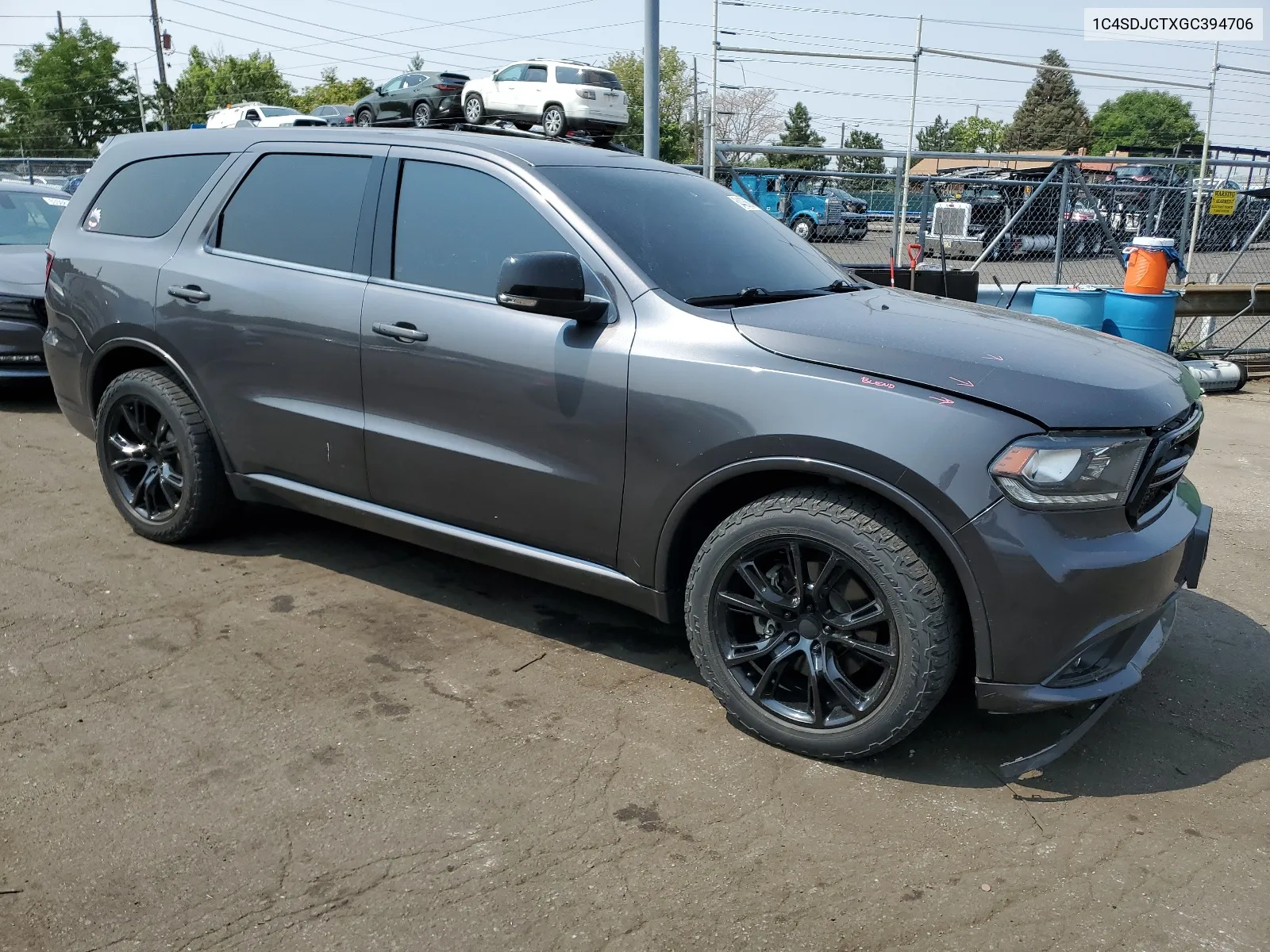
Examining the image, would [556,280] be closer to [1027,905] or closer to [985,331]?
[985,331]

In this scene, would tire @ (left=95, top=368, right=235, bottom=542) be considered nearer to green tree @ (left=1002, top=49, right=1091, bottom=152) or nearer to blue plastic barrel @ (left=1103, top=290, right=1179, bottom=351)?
blue plastic barrel @ (left=1103, top=290, right=1179, bottom=351)

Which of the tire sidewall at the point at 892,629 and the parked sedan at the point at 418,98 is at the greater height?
the parked sedan at the point at 418,98

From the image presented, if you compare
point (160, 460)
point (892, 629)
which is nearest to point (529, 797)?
point (892, 629)

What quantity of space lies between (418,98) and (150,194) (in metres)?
20.6

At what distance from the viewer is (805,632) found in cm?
325

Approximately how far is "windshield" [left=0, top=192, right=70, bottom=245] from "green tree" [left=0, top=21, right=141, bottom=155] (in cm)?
6496

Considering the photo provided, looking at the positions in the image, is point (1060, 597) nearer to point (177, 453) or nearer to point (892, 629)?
point (892, 629)

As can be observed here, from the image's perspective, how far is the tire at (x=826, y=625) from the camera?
301 cm

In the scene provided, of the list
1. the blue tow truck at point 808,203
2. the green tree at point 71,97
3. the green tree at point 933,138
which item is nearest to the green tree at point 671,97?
the green tree at point 933,138

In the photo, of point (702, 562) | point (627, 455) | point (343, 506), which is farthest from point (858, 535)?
point (343, 506)

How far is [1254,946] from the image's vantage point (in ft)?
8.20

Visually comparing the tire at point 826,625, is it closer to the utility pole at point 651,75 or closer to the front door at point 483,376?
the front door at point 483,376

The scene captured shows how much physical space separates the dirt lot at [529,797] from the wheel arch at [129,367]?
742 millimetres

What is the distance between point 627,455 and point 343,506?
1410 mm
